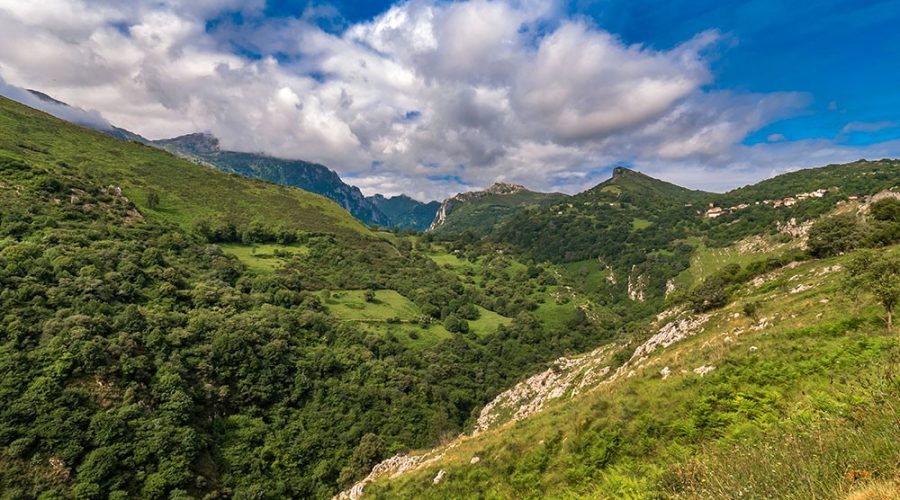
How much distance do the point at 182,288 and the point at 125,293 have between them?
1329cm

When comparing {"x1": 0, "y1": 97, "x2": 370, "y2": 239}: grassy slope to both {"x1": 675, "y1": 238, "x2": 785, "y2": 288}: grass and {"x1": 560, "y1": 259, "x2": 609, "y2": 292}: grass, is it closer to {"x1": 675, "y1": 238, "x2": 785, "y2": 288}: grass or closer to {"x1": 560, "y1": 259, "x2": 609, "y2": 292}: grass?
{"x1": 560, "y1": 259, "x2": 609, "y2": 292}: grass

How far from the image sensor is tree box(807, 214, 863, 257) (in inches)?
1722

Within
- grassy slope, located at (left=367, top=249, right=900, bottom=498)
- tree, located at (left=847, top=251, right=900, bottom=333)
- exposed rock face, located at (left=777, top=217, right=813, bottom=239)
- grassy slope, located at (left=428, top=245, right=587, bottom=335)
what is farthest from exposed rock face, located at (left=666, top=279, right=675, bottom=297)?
tree, located at (left=847, top=251, right=900, bottom=333)

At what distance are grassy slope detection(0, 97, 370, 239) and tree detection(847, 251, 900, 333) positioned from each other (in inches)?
5576

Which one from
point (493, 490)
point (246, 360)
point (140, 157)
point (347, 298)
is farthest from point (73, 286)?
point (140, 157)

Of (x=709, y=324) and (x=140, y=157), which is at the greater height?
(x=140, y=157)

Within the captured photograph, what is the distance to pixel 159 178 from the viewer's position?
426ft

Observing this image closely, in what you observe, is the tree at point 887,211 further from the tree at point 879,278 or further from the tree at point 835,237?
the tree at point 879,278

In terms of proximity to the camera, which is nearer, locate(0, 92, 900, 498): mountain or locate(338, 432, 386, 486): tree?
locate(0, 92, 900, 498): mountain

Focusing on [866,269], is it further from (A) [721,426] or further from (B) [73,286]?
(B) [73,286]

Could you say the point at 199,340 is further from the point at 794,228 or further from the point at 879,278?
the point at 794,228

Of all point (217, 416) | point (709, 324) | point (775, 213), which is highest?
point (775, 213)

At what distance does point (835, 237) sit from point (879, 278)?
117 feet

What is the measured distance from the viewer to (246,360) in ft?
216
